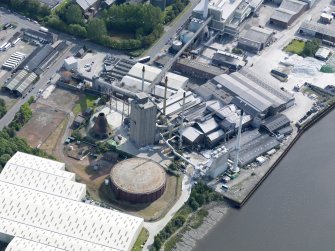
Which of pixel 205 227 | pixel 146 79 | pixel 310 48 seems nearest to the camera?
pixel 205 227

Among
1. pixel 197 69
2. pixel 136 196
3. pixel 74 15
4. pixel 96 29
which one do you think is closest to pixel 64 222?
pixel 136 196

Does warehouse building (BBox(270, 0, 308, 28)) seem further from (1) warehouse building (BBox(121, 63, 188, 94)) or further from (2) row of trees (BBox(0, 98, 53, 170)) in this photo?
(2) row of trees (BBox(0, 98, 53, 170))

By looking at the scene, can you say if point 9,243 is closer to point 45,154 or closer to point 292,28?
point 45,154

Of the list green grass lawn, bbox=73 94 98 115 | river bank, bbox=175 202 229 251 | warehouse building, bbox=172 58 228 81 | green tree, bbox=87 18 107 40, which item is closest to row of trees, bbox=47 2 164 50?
green tree, bbox=87 18 107 40

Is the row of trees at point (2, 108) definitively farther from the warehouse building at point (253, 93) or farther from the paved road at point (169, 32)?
the warehouse building at point (253, 93)

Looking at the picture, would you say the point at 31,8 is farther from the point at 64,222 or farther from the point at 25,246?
the point at 25,246
